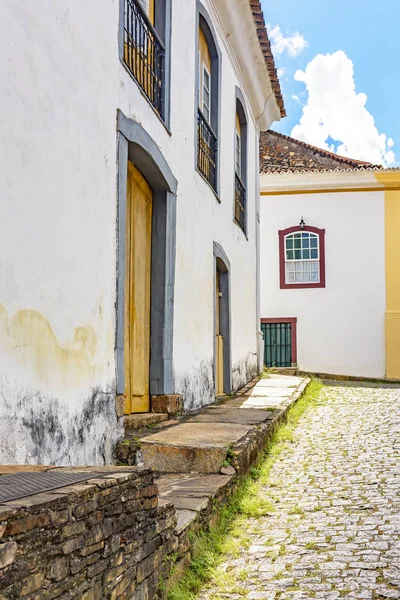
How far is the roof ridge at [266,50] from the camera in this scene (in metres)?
9.45

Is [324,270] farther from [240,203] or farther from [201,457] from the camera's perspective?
[201,457]

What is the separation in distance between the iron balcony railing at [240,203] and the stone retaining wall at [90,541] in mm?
8059

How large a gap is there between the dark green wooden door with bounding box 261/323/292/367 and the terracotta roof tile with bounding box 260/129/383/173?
4.56 m

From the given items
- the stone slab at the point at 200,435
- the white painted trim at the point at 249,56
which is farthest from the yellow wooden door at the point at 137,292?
the white painted trim at the point at 249,56

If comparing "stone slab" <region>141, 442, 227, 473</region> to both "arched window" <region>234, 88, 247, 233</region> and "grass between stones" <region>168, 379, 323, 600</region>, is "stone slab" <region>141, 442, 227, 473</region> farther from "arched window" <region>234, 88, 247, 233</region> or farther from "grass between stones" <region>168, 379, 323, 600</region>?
"arched window" <region>234, 88, 247, 233</region>

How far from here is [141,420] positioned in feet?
19.3

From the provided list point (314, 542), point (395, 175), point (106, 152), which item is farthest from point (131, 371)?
point (395, 175)

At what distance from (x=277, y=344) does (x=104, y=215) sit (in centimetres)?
1284

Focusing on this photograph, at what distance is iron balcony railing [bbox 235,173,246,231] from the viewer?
10.9 meters

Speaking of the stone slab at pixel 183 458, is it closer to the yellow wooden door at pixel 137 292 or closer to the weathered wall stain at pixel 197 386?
the yellow wooden door at pixel 137 292

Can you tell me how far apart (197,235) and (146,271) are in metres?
1.59

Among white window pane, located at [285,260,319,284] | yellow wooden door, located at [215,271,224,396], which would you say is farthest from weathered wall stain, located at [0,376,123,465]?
white window pane, located at [285,260,319,284]

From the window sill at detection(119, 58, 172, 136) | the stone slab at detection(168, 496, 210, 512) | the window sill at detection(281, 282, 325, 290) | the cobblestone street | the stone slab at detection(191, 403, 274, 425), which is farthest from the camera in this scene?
the window sill at detection(281, 282, 325, 290)

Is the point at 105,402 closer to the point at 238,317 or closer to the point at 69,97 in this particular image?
the point at 69,97
